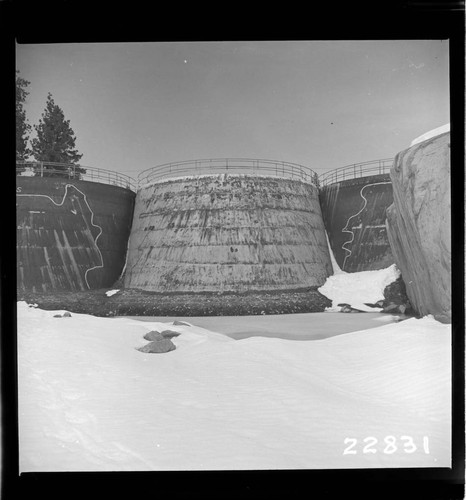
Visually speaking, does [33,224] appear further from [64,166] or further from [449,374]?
[449,374]

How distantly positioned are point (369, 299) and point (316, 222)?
2.37 meters

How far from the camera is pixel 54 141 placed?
4656mm

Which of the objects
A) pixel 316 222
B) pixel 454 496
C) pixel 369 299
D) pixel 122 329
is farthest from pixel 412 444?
pixel 316 222

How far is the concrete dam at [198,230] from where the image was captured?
5.35 m

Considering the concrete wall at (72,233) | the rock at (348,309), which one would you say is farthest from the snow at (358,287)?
the concrete wall at (72,233)

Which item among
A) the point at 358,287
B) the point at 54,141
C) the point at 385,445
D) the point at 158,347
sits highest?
the point at 54,141

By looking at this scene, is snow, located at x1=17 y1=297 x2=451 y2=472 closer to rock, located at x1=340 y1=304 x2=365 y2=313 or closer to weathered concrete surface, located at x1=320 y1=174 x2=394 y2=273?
rock, located at x1=340 y1=304 x2=365 y2=313

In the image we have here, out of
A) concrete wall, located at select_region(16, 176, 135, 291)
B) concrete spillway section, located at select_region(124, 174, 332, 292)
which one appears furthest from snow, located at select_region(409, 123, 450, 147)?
concrete wall, located at select_region(16, 176, 135, 291)

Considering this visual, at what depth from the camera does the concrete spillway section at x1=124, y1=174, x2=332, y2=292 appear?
6.11 meters

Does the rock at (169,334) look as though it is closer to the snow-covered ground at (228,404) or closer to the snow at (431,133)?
the snow-covered ground at (228,404)

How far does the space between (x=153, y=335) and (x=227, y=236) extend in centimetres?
275

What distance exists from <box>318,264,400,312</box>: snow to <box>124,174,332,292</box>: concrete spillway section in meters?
0.21

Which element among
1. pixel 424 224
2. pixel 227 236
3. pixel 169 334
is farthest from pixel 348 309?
pixel 227 236

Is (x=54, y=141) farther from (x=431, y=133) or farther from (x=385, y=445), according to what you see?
(x=385, y=445)
